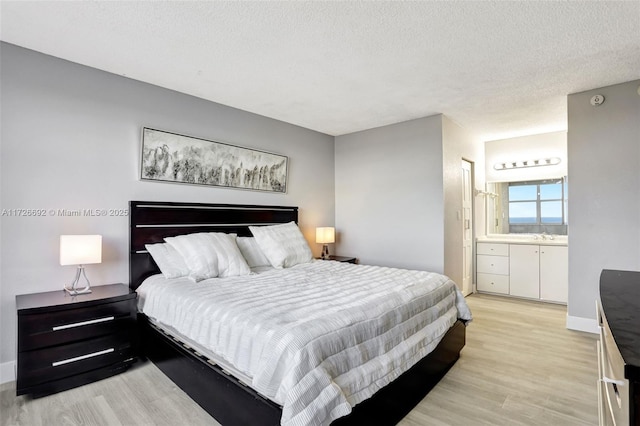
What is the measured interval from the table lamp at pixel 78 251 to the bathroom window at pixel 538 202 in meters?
5.88

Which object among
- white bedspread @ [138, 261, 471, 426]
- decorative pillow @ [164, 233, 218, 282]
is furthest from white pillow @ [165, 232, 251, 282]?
white bedspread @ [138, 261, 471, 426]

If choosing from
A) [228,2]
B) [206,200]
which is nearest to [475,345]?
[206,200]

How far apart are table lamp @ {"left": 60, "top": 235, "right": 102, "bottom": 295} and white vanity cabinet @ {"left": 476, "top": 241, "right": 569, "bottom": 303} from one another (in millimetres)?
5152

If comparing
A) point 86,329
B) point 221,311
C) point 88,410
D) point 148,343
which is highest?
point 221,311

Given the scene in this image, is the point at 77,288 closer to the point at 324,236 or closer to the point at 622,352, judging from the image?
the point at 324,236

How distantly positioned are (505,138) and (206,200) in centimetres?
486

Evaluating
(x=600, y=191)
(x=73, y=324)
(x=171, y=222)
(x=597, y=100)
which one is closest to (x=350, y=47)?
(x=171, y=222)

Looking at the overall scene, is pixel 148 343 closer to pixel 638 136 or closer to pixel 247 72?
pixel 247 72

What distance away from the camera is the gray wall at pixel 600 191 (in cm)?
320

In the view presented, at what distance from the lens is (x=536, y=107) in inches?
152

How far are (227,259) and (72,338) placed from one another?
1.24 m

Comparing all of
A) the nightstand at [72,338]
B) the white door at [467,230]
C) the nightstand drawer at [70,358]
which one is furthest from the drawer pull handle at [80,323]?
the white door at [467,230]

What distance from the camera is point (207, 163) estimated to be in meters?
3.57

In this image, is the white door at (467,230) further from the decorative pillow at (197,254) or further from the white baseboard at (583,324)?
the decorative pillow at (197,254)
